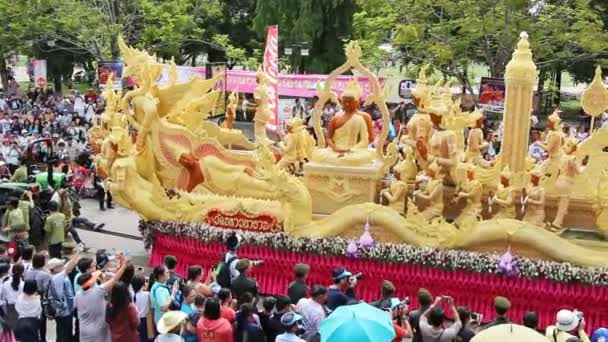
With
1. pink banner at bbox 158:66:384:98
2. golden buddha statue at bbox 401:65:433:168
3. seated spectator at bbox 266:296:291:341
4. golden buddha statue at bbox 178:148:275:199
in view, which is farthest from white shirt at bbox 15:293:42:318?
pink banner at bbox 158:66:384:98

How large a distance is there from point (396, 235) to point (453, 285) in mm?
885

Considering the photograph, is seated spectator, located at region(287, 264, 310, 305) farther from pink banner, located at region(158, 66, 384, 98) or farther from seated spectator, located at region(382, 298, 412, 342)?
pink banner, located at region(158, 66, 384, 98)

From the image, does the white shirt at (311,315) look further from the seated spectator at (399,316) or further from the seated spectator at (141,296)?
the seated spectator at (141,296)

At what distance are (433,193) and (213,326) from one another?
4462mm

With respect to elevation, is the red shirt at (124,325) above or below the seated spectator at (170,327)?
below

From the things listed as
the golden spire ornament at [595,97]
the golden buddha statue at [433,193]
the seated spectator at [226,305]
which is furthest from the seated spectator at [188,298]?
the golden spire ornament at [595,97]

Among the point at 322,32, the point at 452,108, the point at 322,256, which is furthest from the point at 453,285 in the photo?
the point at 322,32

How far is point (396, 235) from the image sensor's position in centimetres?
934

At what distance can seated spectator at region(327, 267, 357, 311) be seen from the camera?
21.9 feet

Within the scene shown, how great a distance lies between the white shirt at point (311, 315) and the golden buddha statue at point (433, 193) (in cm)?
349

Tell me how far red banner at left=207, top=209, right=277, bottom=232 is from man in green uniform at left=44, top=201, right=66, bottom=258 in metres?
1.96

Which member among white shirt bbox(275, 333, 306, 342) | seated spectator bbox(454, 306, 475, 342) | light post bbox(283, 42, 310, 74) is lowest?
white shirt bbox(275, 333, 306, 342)

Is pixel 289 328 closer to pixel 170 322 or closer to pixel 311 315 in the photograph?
pixel 311 315

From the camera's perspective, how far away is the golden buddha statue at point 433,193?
9.45 meters
